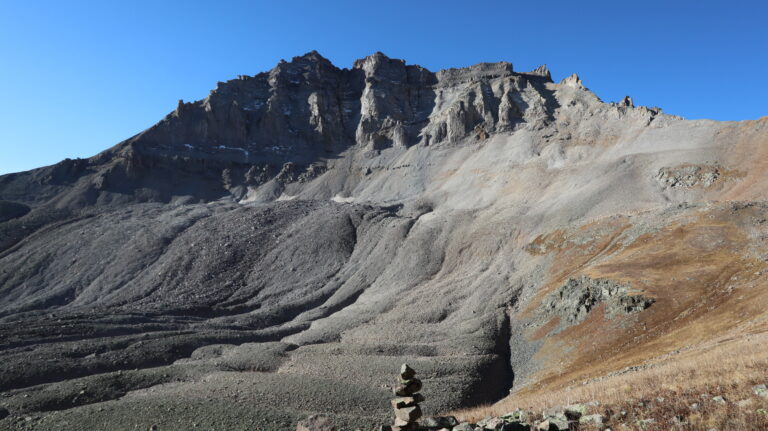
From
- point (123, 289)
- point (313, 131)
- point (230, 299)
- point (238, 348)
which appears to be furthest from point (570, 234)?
point (313, 131)

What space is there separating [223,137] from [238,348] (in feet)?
438

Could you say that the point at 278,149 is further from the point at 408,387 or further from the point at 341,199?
the point at 408,387

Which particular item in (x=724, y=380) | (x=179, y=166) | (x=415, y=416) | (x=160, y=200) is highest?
(x=179, y=166)

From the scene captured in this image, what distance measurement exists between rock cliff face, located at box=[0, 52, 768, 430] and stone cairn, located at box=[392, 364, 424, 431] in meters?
10.6

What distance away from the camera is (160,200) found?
470ft

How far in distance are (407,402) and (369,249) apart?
252 feet

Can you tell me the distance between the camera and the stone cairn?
48.9 ft

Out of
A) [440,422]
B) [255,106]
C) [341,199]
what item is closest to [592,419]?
[440,422]

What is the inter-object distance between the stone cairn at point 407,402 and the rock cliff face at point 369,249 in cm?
1065

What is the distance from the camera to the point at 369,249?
91938 millimetres

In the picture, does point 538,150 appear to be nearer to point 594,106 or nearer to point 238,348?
point 594,106

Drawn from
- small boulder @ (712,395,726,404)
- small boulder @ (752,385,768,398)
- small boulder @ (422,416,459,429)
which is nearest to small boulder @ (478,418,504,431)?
small boulder @ (422,416,459,429)

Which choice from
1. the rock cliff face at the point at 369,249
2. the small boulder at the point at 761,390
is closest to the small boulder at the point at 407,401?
the small boulder at the point at 761,390

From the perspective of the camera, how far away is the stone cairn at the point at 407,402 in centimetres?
1489
